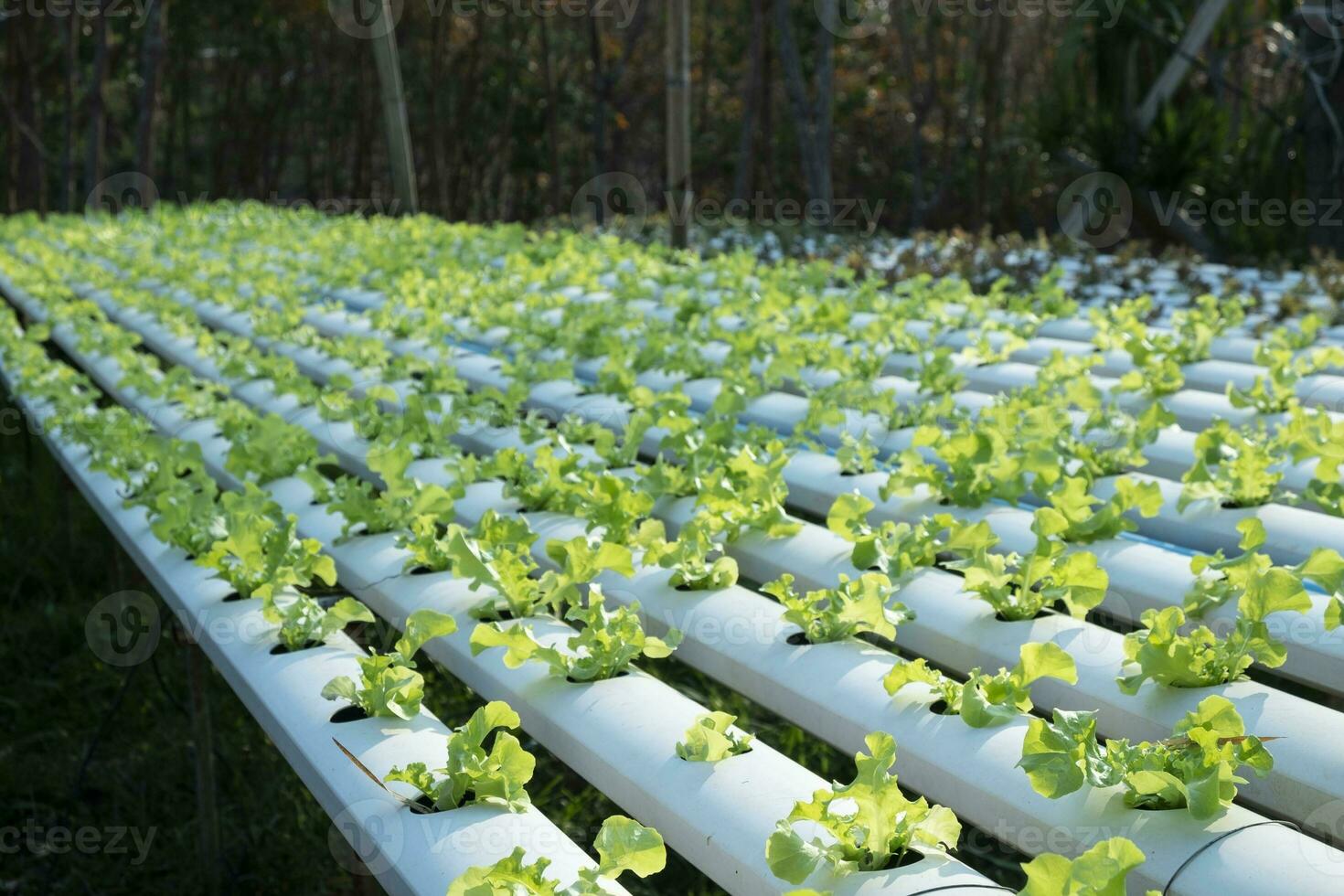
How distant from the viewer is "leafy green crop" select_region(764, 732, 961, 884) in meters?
1.17

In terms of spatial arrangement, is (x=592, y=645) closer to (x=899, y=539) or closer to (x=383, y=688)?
(x=383, y=688)

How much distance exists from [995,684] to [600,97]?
15.6 metres

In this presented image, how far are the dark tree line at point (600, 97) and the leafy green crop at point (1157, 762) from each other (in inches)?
423

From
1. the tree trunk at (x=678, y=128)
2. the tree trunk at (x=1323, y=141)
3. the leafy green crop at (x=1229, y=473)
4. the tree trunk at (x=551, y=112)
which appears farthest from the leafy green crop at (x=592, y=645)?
the tree trunk at (x=551, y=112)

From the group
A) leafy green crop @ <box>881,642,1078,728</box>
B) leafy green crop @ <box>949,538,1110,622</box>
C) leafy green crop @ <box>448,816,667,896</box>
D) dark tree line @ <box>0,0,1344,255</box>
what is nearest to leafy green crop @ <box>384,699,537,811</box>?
leafy green crop @ <box>448,816,667,896</box>

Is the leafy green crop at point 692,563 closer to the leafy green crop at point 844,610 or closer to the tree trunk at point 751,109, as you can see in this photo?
the leafy green crop at point 844,610

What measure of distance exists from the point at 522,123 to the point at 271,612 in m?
19.8

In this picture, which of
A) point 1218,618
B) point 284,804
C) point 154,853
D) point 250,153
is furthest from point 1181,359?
point 250,153

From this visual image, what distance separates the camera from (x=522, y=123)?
20781mm

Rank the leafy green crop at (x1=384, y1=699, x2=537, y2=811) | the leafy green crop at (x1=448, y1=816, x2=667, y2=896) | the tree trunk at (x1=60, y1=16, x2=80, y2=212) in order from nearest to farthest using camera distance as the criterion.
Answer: the leafy green crop at (x1=448, y1=816, x2=667, y2=896) < the leafy green crop at (x1=384, y1=699, x2=537, y2=811) < the tree trunk at (x1=60, y1=16, x2=80, y2=212)

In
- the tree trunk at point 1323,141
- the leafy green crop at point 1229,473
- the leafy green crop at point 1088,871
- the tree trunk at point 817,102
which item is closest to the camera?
the leafy green crop at point 1088,871

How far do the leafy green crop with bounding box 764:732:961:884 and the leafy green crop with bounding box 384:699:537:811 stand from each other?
309 mm

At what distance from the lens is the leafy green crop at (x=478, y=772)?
136cm

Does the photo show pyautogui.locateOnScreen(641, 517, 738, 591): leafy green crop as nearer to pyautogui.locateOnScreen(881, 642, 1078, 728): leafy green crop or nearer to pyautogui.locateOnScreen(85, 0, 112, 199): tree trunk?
pyautogui.locateOnScreen(881, 642, 1078, 728): leafy green crop
